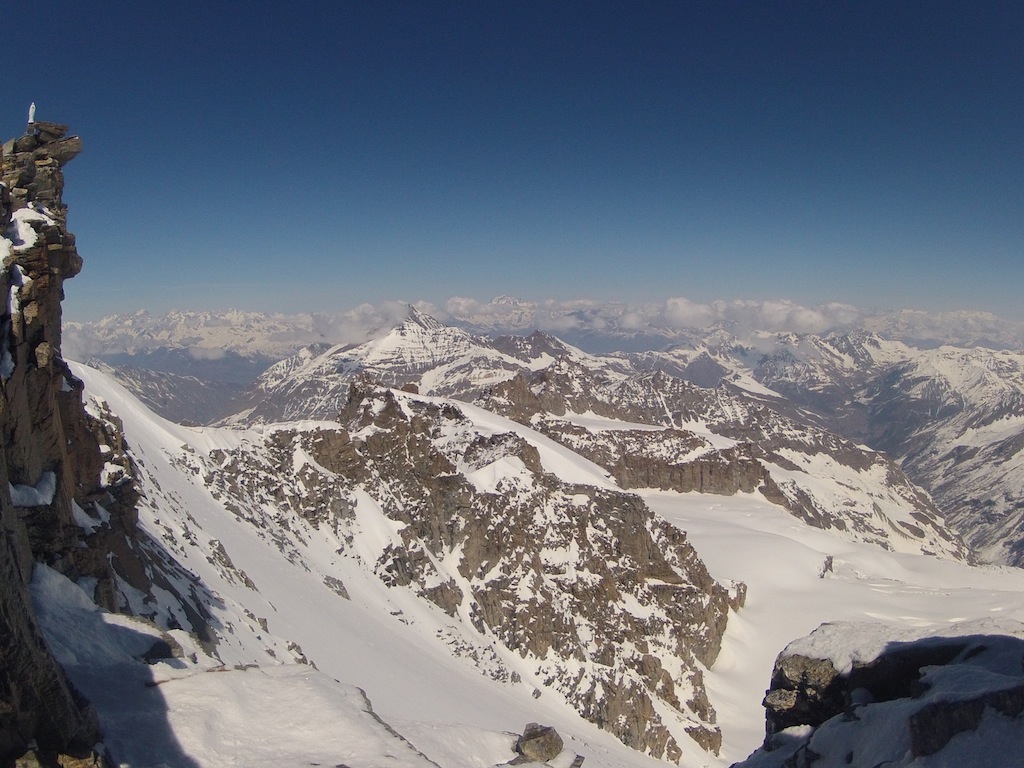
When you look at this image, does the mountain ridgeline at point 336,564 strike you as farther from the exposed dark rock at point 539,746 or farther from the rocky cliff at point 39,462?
the exposed dark rock at point 539,746

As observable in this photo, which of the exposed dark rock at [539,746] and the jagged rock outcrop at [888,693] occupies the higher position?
the jagged rock outcrop at [888,693]

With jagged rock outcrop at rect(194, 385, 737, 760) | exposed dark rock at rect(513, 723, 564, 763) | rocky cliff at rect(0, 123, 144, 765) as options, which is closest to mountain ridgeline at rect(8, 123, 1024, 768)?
rocky cliff at rect(0, 123, 144, 765)

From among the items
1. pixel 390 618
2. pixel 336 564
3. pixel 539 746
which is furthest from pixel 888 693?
pixel 336 564

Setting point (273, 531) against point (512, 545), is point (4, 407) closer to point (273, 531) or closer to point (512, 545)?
point (273, 531)

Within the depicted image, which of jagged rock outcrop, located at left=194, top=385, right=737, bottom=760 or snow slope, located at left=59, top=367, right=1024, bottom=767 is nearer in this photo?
snow slope, located at left=59, top=367, right=1024, bottom=767

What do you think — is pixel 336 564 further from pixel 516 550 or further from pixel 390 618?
pixel 516 550

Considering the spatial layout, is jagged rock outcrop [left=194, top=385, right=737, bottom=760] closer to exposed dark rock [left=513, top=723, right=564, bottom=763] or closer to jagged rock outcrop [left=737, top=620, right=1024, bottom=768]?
exposed dark rock [left=513, top=723, right=564, bottom=763]

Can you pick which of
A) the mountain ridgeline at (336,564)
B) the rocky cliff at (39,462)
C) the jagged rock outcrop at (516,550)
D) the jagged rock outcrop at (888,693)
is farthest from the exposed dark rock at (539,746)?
the jagged rock outcrop at (516,550)
